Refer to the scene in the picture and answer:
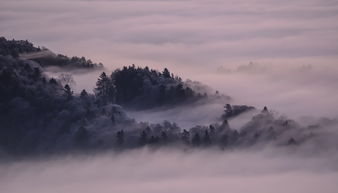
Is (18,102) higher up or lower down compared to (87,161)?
higher up

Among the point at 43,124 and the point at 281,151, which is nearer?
the point at 43,124

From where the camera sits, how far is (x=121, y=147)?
178 metres

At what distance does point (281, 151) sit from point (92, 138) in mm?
42487

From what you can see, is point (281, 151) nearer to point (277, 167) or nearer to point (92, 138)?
point (277, 167)

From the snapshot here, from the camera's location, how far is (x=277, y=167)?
196 metres

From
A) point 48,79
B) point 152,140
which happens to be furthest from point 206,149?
point 48,79

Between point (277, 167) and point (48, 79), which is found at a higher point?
point (48, 79)

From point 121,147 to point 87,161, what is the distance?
14436 millimetres

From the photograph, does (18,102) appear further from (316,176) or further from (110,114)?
(316,176)

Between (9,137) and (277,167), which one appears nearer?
(9,137)

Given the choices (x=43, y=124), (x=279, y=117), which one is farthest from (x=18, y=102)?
(x=279, y=117)

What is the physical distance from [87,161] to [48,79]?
72.8ft

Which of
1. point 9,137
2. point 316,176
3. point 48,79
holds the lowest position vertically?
point 316,176

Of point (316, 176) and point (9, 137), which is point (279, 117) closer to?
point (316, 176)
